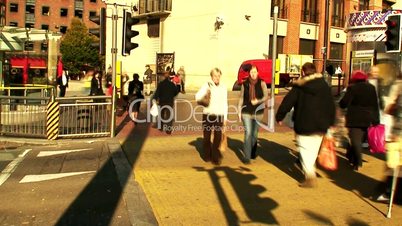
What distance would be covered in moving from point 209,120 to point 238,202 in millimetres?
2563

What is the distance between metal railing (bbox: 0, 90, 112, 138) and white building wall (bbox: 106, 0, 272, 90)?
61.9 ft

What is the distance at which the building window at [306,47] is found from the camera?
132 ft

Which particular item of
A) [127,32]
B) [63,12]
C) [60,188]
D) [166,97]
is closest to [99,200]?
[60,188]

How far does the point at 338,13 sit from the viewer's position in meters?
43.2

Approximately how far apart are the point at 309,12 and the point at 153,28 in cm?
1263

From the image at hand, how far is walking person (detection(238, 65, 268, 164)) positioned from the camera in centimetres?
900

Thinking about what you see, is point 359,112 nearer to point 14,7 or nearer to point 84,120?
point 84,120

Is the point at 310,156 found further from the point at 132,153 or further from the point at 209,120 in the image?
the point at 132,153

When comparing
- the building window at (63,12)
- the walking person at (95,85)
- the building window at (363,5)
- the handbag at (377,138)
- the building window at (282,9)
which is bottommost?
the handbag at (377,138)

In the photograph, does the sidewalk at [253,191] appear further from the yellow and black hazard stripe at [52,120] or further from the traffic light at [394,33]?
the traffic light at [394,33]

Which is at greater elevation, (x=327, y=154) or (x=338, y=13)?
(x=338, y=13)

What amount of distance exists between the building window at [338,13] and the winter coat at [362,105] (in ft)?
119

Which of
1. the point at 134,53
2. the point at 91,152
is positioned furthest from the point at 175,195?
the point at 134,53

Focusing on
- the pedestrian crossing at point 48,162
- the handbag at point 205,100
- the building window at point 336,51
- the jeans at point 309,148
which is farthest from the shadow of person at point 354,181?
the building window at point 336,51
